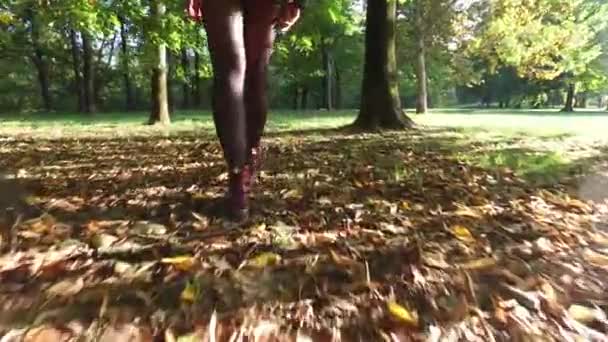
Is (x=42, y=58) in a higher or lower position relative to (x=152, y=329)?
higher

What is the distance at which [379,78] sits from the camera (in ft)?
29.9

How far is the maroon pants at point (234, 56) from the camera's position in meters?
2.11

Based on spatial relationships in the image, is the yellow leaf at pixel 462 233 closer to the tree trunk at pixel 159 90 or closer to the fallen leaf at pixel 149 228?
the fallen leaf at pixel 149 228

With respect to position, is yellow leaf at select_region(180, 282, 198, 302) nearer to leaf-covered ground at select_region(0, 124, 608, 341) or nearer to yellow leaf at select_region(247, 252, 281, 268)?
leaf-covered ground at select_region(0, 124, 608, 341)

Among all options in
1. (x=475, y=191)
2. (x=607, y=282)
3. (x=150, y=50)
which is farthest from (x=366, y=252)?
(x=150, y=50)

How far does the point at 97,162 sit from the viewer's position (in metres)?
4.54

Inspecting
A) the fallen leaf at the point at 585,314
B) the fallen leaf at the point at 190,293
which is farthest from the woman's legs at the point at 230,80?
the fallen leaf at the point at 585,314

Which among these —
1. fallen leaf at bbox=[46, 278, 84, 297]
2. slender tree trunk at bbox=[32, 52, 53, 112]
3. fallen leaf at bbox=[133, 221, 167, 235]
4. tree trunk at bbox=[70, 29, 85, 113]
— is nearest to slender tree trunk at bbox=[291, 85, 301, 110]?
tree trunk at bbox=[70, 29, 85, 113]

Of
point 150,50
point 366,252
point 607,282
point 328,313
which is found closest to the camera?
point 328,313

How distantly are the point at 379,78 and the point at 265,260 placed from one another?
7817mm

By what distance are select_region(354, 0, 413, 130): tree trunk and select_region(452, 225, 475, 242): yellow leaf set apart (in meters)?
6.81

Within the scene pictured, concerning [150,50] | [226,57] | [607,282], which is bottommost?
[607,282]

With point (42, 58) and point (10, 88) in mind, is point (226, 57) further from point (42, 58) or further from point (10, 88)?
point (10, 88)

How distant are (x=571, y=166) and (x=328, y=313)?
4.03m
